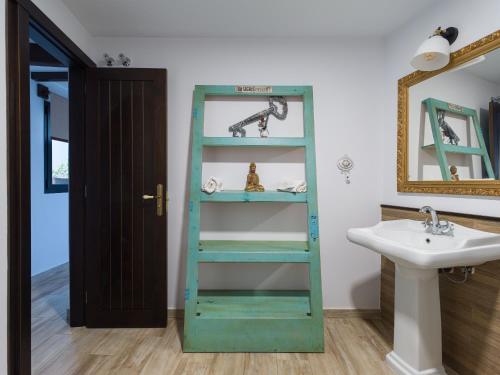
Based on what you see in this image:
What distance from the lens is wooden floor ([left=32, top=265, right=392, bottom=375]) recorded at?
1.67 metres

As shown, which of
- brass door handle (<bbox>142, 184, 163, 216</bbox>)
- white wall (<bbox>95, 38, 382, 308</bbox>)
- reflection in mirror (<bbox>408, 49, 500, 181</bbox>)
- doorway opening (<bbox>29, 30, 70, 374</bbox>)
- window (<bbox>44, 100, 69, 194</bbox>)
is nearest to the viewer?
reflection in mirror (<bbox>408, 49, 500, 181</bbox>)

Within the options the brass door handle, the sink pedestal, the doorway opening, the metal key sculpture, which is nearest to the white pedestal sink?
the sink pedestal

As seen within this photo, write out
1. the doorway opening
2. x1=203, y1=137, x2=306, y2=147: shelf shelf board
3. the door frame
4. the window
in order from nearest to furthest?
the door frame
x1=203, y1=137, x2=306, y2=147: shelf shelf board
the doorway opening
the window

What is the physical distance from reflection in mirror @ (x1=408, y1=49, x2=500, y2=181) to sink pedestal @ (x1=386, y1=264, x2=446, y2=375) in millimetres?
631

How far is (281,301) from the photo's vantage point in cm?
203

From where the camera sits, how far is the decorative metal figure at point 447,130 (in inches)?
66.0

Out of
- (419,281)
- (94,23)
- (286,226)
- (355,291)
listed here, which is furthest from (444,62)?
(94,23)

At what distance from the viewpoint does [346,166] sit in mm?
2268

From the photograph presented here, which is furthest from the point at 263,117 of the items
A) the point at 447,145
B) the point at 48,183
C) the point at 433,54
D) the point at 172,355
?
the point at 48,183

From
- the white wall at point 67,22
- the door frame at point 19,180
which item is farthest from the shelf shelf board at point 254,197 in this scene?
the white wall at point 67,22

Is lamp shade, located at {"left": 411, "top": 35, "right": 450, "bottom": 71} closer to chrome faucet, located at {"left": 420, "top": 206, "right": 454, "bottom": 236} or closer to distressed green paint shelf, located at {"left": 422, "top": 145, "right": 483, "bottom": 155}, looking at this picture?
distressed green paint shelf, located at {"left": 422, "top": 145, "right": 483, "bottom": 155}

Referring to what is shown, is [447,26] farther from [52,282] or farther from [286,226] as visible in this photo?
[52,282]

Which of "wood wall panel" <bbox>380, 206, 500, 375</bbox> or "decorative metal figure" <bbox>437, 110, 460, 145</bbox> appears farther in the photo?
"decorative metal figure" <bbox>437, 110, 460, 145</bbox>

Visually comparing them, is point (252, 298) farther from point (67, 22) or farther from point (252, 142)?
point (67, 22)
